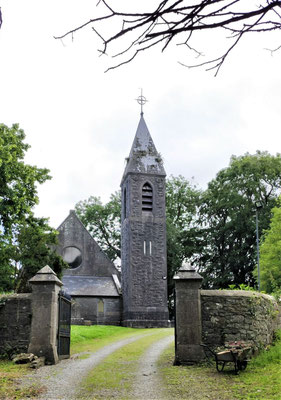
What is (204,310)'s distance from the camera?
11.0 meters

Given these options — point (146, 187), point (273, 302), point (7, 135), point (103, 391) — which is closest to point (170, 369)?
point (103, 391)

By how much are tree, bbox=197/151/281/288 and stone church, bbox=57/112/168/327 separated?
733 centimetres

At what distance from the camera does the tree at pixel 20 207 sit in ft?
57.6

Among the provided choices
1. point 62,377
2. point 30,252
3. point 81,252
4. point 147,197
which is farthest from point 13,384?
point 147,197

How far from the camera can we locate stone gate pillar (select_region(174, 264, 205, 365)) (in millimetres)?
10781

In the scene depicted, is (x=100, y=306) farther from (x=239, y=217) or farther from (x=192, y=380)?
(x=192, y=380)

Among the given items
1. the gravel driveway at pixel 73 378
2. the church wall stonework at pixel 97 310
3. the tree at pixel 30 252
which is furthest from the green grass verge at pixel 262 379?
the church wall stonework at pixel 97 310

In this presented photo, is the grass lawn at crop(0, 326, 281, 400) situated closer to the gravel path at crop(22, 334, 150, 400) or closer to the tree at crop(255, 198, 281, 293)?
the gravel path at crop(22, 334, 150, 400)

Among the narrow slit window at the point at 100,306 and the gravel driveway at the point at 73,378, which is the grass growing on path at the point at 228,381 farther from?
the narrow slit window at the point at 100,306

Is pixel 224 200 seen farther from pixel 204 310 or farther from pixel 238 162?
pixel 204 310

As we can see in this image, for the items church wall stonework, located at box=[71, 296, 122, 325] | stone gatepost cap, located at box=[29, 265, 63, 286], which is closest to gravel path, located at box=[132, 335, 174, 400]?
stone gatepost cap, located at box=[29, 265, 63, 286]

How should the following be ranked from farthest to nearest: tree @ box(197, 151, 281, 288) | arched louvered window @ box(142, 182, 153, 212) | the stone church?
tree @ box(197, 151, 281, 288) < arched louvered window @ box(142, 182, 153, 212) < the stone church

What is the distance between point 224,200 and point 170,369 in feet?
104

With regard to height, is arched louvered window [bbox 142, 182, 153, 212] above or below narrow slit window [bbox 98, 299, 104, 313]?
above
